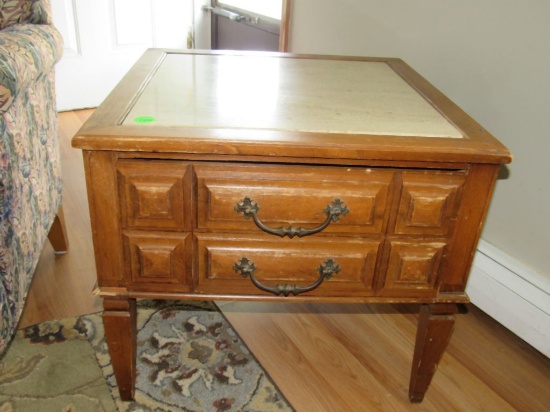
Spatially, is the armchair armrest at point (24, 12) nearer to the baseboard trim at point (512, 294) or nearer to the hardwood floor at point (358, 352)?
the hardwood floor at point (358, 352)

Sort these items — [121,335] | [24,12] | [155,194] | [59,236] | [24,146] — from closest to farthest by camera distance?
1. [155,194]
2. [121,335]
3. [24,146]
4. [24,12]
5. [59,236]

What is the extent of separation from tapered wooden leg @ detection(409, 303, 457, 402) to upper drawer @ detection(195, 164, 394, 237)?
256 millimetres

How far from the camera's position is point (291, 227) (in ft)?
3.08

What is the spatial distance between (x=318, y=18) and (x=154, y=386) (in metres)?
1.37

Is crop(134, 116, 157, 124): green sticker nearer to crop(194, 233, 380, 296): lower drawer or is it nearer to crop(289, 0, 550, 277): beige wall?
crop(194, 233, 380, 296): lower drawer

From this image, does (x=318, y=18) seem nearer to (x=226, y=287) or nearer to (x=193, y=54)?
(x=193, y=54)

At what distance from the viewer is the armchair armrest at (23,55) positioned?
95cm

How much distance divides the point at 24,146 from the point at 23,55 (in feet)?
0.63

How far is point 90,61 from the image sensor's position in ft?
9.22

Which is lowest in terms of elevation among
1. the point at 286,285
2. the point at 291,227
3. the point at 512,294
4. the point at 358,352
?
the point at 358,352

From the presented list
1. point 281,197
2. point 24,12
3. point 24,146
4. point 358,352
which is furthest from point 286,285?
point 24,12

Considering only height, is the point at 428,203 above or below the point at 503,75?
below

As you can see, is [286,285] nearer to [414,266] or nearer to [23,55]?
[414,266]

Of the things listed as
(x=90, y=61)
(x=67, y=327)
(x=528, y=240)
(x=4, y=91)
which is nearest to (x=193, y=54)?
(x=4, y=91)
